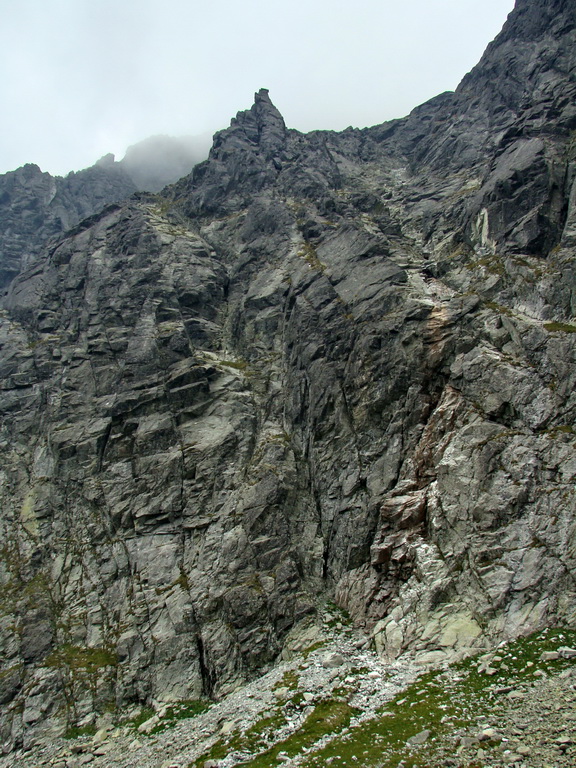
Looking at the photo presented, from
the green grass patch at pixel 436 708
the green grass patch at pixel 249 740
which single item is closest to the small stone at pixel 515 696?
the green grass patch at pixel 436 708

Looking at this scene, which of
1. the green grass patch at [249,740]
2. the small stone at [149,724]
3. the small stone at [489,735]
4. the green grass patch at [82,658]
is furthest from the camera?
the green grass patch at [82,658]

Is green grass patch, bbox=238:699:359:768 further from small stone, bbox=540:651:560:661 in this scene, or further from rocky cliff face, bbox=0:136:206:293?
rocky cliff face, bbox=0:136:206:293

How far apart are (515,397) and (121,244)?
71.4 m

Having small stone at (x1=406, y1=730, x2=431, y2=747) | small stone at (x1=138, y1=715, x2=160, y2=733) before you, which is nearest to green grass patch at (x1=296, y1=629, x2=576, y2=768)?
small stone at (x1=406, y1=730, x2=431, y2=747)

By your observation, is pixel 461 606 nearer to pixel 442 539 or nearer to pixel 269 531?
pixel 442 539

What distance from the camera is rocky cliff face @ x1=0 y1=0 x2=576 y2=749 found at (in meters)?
34.4

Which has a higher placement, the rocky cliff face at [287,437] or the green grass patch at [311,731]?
the rocky cliff face at [287,437]

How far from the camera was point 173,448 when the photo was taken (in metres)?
54.5

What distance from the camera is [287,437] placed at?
179ft

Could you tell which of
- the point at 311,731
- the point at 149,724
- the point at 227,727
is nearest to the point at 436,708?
the point at 311,731

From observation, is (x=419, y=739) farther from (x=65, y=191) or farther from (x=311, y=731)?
(x=65, y=191)

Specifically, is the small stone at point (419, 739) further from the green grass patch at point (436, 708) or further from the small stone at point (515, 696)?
the small stone at point (515, 696)

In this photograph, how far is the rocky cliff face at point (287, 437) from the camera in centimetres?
3441

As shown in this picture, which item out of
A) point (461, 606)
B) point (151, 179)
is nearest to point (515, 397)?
point (461, 606)
